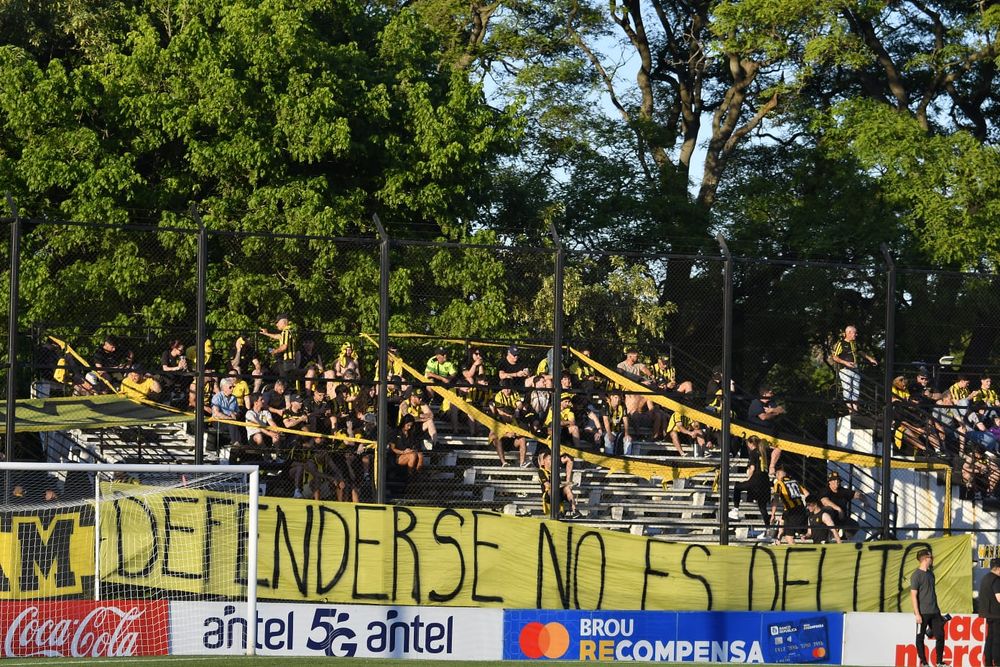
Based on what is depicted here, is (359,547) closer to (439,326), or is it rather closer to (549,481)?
(549,481)

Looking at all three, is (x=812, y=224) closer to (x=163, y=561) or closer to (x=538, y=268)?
(x=538, y=268)

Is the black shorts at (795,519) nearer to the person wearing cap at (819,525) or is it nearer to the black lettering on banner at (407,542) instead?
the person wearing cap at (819,525)

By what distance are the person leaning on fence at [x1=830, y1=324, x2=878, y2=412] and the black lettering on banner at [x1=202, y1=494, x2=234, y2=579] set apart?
10.4 m

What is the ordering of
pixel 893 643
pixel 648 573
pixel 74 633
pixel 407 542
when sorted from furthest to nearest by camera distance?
pixel 893 643
pixel 648 573
pixel 407 542
pixel 74 633

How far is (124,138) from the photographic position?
84.8ft

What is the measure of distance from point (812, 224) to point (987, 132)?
709 cm

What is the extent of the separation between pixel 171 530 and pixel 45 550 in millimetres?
1362

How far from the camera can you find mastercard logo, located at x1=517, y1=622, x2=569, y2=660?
16.5 meters

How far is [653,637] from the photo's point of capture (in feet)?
55.1

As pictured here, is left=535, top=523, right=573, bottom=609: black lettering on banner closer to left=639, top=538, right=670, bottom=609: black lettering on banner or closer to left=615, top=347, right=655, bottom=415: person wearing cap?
left=639, top=538, right=670, bottom=609: black lettering on banner

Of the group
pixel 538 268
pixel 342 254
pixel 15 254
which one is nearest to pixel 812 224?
pixel 538 268

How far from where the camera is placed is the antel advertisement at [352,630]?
1573 cm

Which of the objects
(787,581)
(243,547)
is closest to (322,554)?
(243,547)

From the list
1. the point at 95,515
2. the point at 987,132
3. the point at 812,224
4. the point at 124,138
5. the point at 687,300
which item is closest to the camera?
the point at 95,515
